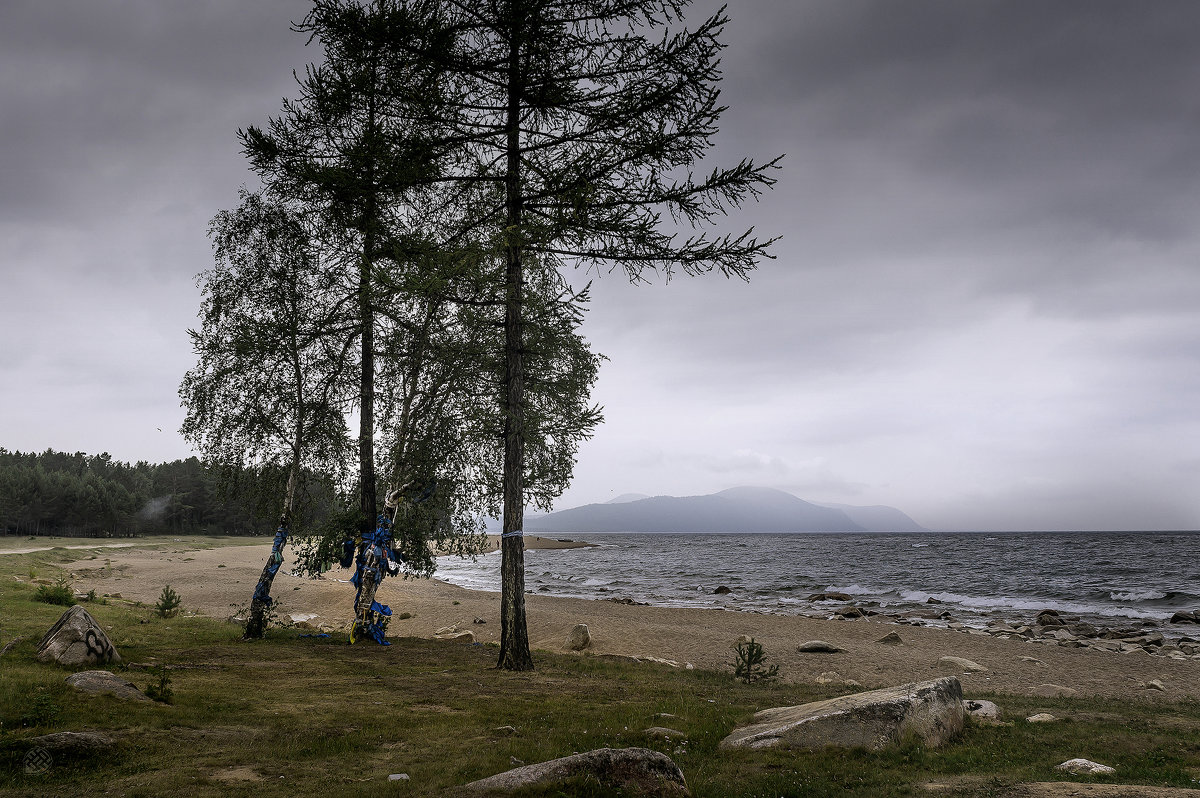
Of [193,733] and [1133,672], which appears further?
[1133,672]

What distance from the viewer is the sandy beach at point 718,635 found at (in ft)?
60.3

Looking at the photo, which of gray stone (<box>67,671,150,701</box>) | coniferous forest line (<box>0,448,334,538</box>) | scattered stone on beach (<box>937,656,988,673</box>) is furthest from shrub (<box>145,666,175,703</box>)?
coniferous forest line (<box>0,448,334,538</box>)

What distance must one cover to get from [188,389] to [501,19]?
534 inches

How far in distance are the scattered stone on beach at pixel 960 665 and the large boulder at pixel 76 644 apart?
21.0m

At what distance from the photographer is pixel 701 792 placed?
6961mm

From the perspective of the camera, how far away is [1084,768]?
774cm

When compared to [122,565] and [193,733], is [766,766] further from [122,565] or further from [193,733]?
[122,565]

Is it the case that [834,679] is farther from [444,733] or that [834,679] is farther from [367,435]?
[367,435]

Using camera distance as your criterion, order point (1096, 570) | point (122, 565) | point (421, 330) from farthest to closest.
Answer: point (1096, 570) < point (122, 565) < point (421, 330)

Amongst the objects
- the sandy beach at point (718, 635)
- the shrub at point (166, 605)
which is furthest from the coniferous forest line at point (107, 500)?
the shrub at point (166, 605)

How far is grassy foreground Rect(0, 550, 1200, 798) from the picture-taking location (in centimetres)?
711

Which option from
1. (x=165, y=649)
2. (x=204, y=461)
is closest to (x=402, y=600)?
(x=204, y=461)

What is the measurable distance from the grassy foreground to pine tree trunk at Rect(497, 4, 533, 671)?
0.86 m

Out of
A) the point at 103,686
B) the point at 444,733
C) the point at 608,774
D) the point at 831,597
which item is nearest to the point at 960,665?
the point at 444,733
